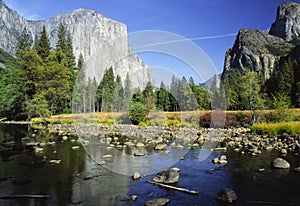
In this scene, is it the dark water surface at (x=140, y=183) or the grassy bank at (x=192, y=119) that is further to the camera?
the grassy bank at (x=192, y=119)

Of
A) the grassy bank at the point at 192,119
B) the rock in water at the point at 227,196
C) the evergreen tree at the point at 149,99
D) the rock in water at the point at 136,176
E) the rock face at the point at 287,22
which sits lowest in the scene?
the rock in water at the point at 227,196

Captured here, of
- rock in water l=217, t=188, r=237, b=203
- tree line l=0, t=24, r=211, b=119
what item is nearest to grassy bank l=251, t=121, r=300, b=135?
tree line l=0, t=24, r=211, b=119

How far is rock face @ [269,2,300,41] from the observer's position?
479 ft

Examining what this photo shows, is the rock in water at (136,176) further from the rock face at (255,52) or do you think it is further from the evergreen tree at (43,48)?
the rock face at (255,52)

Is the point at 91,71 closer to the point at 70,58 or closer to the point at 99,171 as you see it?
the point at 70,58

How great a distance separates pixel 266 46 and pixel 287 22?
106 feet

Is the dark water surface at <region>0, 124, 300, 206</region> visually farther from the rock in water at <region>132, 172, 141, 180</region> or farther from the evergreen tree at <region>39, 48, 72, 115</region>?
the evergreen tree at <region>39, 48, 72, 115</region>

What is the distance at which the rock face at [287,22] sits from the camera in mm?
146125

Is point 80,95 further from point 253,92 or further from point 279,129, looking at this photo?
point 279,129

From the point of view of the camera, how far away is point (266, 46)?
130m

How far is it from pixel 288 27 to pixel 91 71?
434 feet

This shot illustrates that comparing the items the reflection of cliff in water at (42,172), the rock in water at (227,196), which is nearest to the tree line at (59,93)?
the reflection of cliff in water at (42,172)

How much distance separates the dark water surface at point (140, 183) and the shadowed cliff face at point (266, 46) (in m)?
106

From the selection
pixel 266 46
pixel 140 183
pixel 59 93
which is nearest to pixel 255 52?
pixel 266 46
